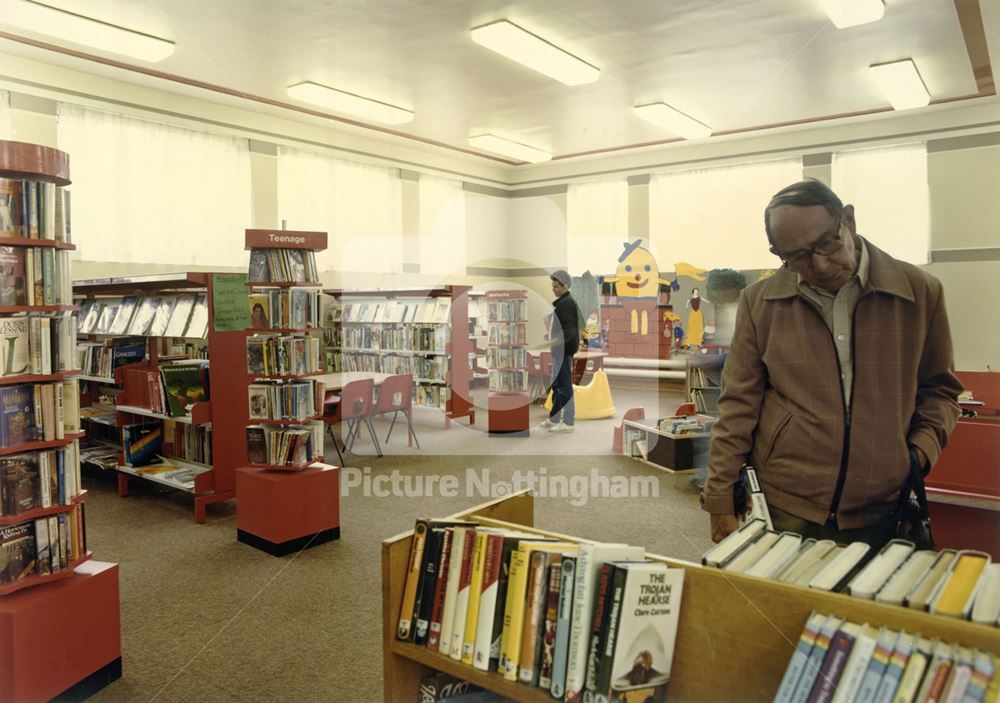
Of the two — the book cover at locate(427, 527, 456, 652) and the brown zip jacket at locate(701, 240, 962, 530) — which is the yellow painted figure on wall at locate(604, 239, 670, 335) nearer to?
the brown zip jacket at locate(701, 240, 962, 530)

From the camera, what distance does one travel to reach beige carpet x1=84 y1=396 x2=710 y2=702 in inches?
107

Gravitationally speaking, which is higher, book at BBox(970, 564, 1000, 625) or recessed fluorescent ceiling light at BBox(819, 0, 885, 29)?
recessed fluorescent ceiling light at BBox(819, 0, 885, 29)

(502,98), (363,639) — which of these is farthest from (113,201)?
(363,639)

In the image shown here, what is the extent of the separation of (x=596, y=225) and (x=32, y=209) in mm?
10391

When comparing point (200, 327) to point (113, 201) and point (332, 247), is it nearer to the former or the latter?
point (113, 201)

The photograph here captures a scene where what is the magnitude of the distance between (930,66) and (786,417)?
24.9ft

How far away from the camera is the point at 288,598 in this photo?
11.3 feet

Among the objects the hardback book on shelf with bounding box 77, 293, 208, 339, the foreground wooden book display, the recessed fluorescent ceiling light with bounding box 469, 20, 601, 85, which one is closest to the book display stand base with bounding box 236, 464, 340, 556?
the hardback book on shelf with bounding box 77, 293, 208, 339

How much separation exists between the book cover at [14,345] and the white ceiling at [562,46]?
4055 mm

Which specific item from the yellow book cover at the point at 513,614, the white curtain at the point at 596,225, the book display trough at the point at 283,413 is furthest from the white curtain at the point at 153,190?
the yellow book cover at the point at 513,614

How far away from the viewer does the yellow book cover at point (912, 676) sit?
0.95m

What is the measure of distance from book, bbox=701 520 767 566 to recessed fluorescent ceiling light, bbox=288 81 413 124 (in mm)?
7467

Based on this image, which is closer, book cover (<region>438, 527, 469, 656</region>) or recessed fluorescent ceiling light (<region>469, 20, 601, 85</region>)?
book cover (<region>438, 527, 469, 656</region>)

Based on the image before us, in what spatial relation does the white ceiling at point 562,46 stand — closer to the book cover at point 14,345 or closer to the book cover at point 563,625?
the book cover at point 14,345
